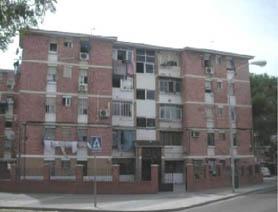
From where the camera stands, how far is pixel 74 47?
39.5 metres

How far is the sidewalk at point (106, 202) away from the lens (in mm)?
21875

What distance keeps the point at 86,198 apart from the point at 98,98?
47.7 feet

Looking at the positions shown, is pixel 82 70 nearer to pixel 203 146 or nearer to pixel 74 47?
pixel 74 47

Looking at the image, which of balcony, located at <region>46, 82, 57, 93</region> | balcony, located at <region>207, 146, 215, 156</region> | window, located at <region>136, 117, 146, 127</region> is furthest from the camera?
balcony, located at <region>207, 146, 215, 156</region>

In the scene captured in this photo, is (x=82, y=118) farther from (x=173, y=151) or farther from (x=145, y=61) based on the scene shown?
(x=173, y=151)

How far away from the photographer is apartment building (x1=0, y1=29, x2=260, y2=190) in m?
37.6

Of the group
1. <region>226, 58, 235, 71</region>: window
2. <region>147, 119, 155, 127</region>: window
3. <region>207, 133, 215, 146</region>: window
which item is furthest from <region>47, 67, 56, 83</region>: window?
<region>226, 58, 235, 71</region>: window

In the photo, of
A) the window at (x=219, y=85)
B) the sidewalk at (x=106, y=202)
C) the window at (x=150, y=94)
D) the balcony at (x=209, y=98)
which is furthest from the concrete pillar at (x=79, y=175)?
the window at (x=219, y=85)

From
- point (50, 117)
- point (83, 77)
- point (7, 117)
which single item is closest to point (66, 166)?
point (50, 117)

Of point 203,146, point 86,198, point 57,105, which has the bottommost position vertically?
point 86,198

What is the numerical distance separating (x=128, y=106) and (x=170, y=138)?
549 centimetres

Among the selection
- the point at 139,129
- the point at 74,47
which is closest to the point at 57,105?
the point at 74,47

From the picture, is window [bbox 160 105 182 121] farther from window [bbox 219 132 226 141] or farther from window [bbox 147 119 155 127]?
A: window [bbox 219 132 226 141]

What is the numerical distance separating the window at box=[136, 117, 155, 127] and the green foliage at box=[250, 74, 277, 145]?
1316 cm
